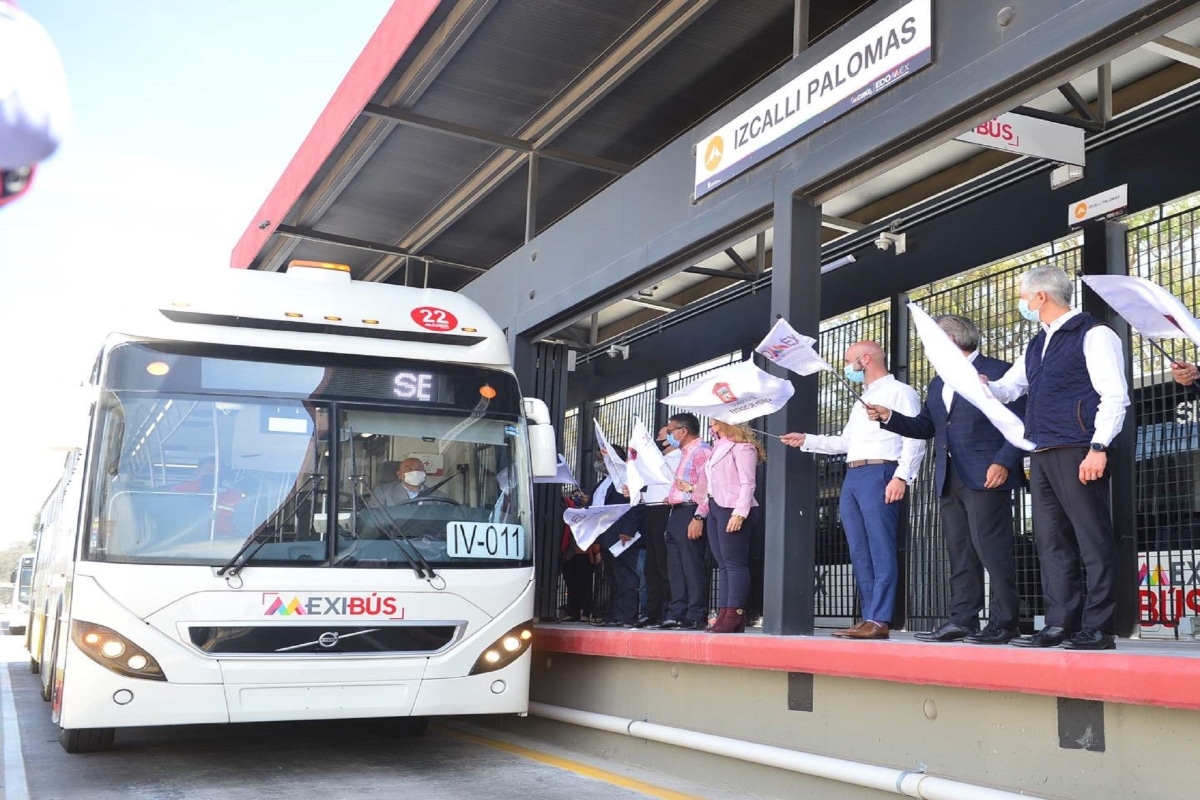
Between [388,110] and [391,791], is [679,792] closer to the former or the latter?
[391,791]

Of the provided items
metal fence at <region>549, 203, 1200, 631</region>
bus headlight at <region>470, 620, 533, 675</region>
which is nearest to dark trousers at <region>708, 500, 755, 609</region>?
bus headlight at <region>470, 620, 533, 675</region>

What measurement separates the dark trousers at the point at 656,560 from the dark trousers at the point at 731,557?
4.51 ft

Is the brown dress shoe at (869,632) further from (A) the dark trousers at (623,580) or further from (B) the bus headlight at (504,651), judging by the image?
(A) the dark trousers at (623,580)

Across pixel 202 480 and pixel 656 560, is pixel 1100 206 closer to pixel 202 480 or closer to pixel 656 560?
pixel 656 560

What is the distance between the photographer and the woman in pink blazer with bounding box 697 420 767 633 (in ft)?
25.9

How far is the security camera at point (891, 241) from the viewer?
Answer: 9578mm

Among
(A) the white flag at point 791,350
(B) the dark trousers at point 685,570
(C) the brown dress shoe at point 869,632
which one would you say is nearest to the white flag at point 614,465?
(B) the dark trousers at point 685,570

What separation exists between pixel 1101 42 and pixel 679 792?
425 cm

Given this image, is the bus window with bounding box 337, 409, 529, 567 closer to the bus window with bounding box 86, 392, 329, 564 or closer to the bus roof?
the bus window with bounding box 86, 392, 329, 564

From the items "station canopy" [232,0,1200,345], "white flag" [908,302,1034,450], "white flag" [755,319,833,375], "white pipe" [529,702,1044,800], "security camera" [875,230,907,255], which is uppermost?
"station canopy" [232,0,1200,345]

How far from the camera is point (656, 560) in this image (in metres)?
9.64

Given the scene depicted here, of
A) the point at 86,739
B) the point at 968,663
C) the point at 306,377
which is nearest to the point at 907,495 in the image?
the point at 968,663

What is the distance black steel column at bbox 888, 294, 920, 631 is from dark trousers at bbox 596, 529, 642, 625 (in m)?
2.08

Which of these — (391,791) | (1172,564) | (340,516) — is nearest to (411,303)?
(340,516)
